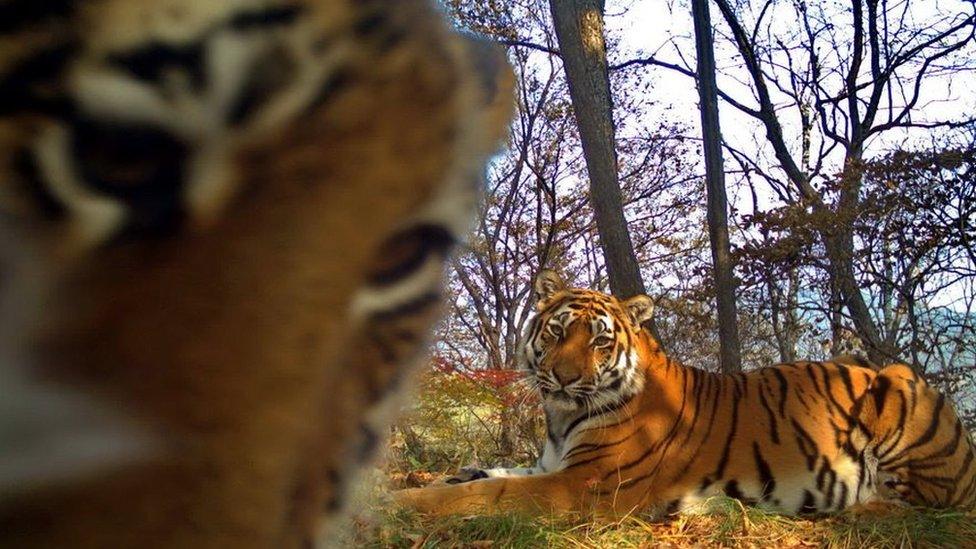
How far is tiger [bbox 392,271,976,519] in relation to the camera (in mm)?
2719

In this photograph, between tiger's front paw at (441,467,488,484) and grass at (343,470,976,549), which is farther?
tiger's front paw at (441,467,488,484)

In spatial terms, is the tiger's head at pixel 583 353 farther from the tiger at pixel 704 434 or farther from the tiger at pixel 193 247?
Result: the tiger at pixel 193 247

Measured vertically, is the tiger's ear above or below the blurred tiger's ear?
below

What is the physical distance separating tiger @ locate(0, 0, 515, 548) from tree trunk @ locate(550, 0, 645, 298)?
3.74 meters

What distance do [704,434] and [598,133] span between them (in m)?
1.63

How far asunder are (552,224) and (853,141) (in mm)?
2576

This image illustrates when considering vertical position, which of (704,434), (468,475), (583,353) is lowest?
(468,475)

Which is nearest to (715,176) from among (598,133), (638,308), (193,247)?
(598,133)

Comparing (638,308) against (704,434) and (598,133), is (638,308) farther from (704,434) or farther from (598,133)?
(598,133)

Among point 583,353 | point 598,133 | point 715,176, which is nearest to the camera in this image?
point 583,353

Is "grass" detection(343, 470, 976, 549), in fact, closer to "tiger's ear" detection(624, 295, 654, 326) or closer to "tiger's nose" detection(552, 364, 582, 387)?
"tiger's nose" detection(552, 364, 582, 387)

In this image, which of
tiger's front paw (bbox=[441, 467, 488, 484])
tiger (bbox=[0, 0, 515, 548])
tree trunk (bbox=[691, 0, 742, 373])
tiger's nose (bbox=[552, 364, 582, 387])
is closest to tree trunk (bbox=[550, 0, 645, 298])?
tree trunk (bbox=[691, 0, 742, 373])

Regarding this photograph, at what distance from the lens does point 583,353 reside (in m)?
2.76

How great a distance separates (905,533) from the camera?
7.89ft
